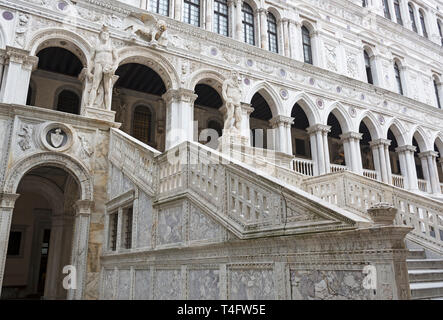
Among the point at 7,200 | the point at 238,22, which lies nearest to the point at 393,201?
the point at 7,200

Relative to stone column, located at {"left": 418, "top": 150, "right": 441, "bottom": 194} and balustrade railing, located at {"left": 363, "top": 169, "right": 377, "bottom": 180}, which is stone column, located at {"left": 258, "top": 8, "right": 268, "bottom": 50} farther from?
stone column, located at {"left": 418, "top": 150, "right": 441, "bottom": 194}

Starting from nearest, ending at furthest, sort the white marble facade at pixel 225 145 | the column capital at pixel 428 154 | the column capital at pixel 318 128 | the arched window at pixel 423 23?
1. the white marble facade at pixel 225 145
2. the column capital at pixel 318 128
3. the column capital at pixel 428 154
4. the arched window at pixel 423 23

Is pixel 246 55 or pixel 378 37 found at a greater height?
pixel 378 37

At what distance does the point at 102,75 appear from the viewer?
1144 cm

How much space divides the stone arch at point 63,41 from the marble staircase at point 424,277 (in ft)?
35.4

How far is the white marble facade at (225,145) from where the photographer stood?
4465 mm

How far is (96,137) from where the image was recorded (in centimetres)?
988

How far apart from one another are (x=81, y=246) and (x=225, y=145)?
5.39 meters

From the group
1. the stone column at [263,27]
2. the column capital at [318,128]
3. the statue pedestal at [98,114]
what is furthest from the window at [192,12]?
the column capital at [318,128]

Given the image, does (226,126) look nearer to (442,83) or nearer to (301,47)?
(301,47)

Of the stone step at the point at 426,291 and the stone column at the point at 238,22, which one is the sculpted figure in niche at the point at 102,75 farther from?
the stone step at the point at 426,291

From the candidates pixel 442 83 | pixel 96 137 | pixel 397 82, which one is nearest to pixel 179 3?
pixel 96 137

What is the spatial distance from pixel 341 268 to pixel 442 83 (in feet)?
85.5

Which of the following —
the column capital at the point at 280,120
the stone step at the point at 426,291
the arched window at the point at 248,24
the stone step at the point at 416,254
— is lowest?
the stone step at the point at 426,291
